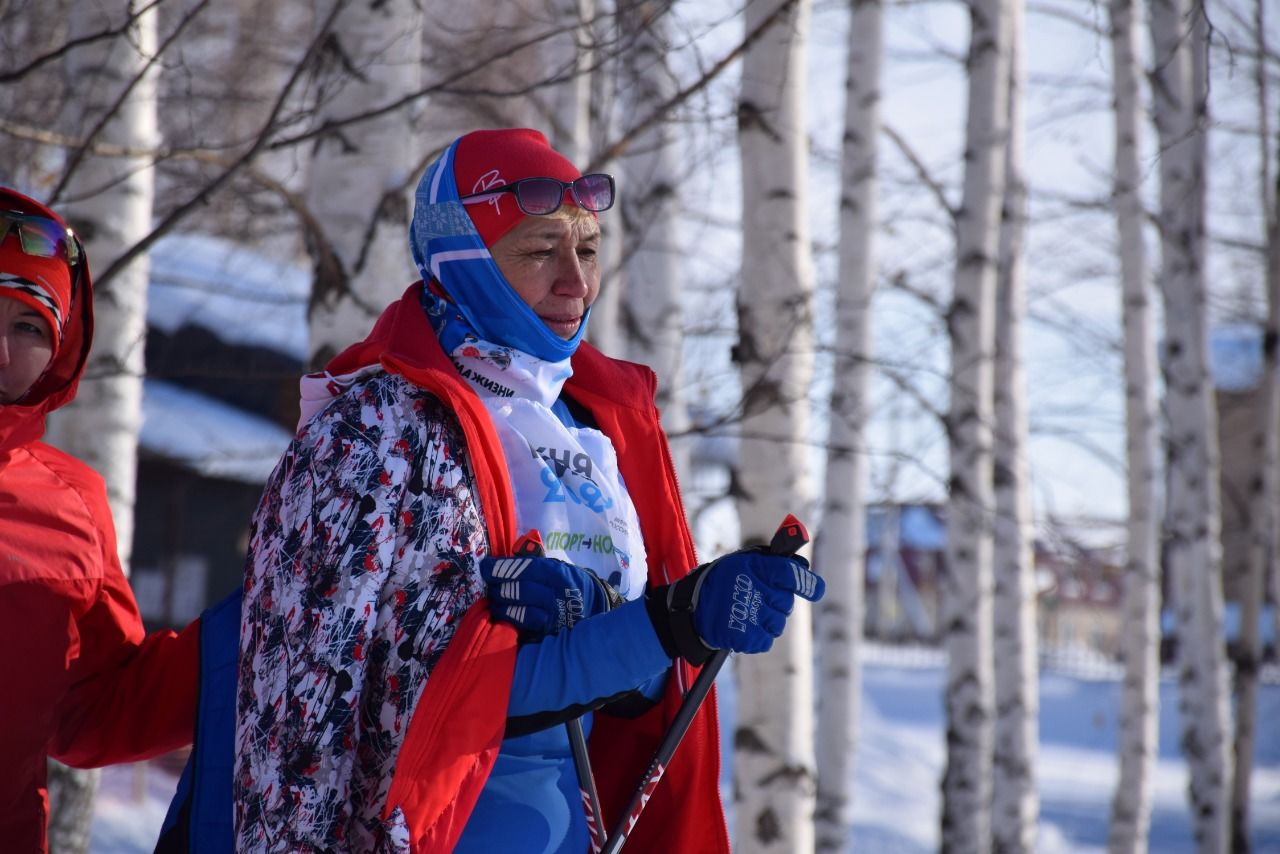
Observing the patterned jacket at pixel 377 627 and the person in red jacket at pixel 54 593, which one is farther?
the person in red jacket at pixel 54 593

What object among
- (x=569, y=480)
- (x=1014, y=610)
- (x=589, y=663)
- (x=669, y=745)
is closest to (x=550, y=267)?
(x=569, y=480)

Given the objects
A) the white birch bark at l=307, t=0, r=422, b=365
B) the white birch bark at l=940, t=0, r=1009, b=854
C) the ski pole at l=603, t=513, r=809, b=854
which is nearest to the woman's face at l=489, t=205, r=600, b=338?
the ski pole at l=603, t=513, r=809, b=854

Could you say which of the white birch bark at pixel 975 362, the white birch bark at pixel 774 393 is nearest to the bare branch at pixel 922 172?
the white birch bark at pixel 975 362

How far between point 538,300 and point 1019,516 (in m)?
6.67

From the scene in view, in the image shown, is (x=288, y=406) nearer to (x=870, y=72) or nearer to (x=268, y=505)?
(x=870, y=72)

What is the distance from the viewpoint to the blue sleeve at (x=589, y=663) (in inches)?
74.7

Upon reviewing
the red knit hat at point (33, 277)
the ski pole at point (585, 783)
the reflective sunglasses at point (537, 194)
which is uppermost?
the reflective sunglasses at point (537, 194)

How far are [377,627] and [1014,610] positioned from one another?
7222 mm

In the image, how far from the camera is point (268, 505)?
2068mm

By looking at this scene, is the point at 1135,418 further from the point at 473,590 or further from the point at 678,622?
the point at 473,590

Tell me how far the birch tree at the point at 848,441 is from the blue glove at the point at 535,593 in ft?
17.0

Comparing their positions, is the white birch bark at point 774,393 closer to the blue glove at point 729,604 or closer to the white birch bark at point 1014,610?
the blue glove at point 729,604

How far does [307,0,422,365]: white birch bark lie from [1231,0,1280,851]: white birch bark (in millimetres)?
9127

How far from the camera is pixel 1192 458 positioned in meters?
9.60
